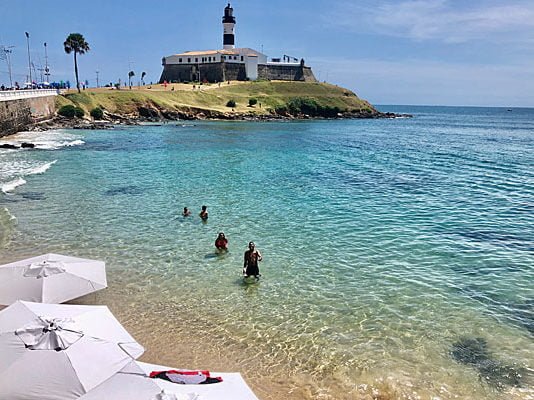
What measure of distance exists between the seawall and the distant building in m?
76.1

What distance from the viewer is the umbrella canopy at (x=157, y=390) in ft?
24.4

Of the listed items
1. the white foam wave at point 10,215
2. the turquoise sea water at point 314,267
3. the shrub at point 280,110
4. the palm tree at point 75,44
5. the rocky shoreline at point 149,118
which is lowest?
the turquoise sea water at point 314,267

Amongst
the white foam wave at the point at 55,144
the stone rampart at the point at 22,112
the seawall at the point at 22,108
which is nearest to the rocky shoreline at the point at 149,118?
the stone rampart at the point at 22,112

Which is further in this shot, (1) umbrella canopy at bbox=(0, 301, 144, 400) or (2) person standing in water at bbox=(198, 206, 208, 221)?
(2) person standing in water at bbox=(198, 206, 208, 221)

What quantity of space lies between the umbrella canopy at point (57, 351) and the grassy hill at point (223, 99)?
89061 mm

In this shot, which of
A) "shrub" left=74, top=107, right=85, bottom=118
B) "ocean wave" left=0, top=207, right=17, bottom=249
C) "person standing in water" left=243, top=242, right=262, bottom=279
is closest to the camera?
"person standing in water" left=243, top=242, right=262, bottom=279

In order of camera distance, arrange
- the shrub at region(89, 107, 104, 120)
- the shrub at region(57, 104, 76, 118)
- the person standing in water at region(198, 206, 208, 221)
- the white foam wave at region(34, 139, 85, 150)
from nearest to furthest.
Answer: the person standing in water at region(198, 206, 208, 221) < the white foam wave at region(34, 139, 85, 150) < the shrub at region(57, 104, 76, 118) < the shrub at region(89, 107, 104, 120)

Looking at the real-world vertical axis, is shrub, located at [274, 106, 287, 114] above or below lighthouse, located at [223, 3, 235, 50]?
below

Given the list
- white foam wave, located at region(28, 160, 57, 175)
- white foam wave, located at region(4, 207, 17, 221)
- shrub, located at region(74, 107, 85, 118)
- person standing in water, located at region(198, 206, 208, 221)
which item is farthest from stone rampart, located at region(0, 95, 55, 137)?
person standing in water, located at region(198, 206, 208, 221)

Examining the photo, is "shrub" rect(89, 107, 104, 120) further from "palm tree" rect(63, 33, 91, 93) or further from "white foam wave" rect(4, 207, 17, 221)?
"white foam wave" rect(4, 207, 17, 221)

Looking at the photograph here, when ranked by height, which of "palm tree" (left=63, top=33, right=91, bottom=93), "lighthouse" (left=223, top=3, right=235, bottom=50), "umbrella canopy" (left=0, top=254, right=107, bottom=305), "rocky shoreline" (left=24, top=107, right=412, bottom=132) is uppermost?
"lighthouse" (left=223, top=3, right=235, bottom=50)

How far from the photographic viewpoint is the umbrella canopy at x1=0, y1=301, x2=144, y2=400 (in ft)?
27.0

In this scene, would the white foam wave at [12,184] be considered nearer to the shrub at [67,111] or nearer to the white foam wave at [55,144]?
the white foam wave at [55,144]

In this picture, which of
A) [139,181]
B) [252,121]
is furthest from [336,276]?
[252,121]
